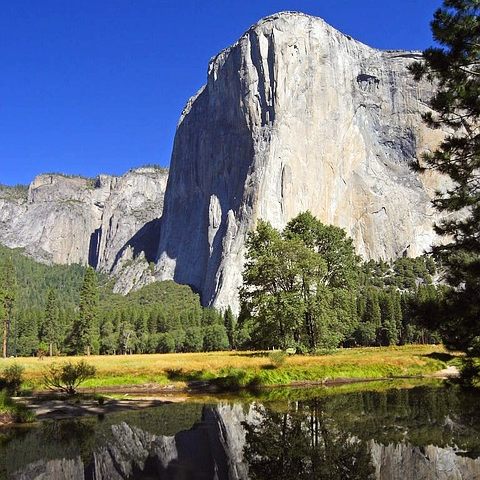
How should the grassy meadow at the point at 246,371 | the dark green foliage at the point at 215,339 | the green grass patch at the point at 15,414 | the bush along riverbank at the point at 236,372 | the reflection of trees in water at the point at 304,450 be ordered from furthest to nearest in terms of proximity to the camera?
the dark green foliage at the point at 215,339 < the grassy meadow at the point at 246,371 < the bush along riverbank at the point at 236,372 < the green grass patch at the point at 15,414 < the reflection of trees in water at the point at 304,450

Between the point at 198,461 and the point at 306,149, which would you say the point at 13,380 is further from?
the point at 306,149

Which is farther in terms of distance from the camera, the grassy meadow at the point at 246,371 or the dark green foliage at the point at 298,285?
the dark green foliage at the point at 298,285

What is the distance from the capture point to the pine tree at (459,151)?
13.7 meters

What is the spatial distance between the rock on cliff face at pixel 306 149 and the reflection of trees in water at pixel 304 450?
149815mm

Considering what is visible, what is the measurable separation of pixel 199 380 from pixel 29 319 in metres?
96.7

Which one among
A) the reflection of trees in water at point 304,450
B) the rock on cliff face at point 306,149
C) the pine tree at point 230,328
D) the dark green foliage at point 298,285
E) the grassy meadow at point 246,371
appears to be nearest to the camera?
the reflection of trees in water at point 304,450

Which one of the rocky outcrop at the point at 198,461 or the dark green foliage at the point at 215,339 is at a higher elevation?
the dark green foliage at the point at 215,339

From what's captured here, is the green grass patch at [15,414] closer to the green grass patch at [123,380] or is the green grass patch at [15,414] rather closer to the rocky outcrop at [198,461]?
the rocky outcrop at [198,461]

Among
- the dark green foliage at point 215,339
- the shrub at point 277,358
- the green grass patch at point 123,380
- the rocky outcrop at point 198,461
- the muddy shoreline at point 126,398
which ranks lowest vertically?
the rocky outcrop at point 198,461

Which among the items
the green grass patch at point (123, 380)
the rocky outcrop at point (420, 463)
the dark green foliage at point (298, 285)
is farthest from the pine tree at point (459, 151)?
the dark green foliage at point (298, 285)

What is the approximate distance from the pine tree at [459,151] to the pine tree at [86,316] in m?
74.6

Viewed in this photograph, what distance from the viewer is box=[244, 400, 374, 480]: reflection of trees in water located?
12625mm

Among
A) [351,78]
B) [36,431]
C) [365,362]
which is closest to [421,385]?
[365,362]

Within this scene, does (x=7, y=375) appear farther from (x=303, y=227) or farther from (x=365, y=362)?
(x=303, y=227)
